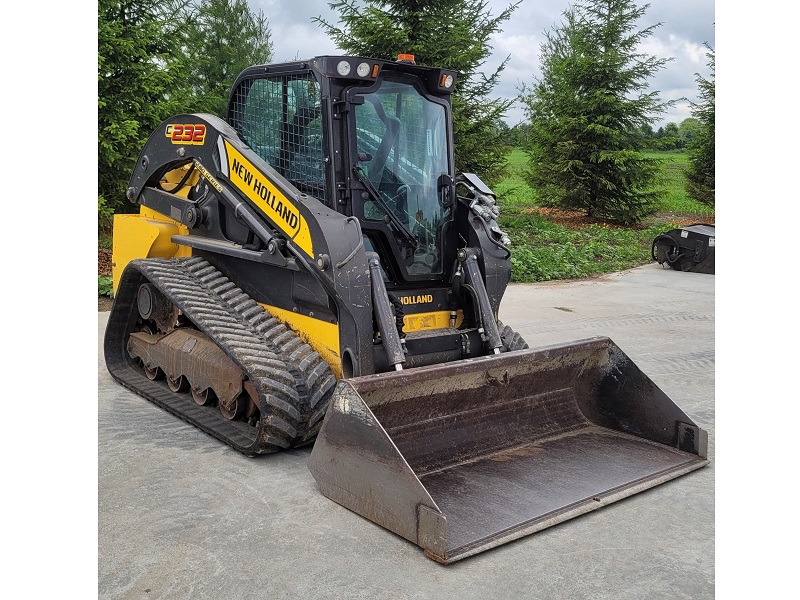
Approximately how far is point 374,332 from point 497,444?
91cm

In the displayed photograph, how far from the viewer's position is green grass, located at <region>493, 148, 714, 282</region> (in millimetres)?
12398

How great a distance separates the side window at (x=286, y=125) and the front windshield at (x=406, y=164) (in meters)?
0.28

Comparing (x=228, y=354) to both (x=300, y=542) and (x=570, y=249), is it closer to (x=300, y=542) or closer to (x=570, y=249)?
(x=300, y=542)

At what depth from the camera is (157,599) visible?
3.02 m

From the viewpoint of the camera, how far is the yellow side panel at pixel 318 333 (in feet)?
15.1

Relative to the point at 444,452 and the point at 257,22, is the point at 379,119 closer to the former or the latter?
the point at 444,452

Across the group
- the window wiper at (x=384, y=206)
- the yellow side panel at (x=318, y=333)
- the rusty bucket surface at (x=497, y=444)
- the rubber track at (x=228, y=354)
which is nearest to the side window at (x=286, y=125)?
the window wiper at (x=384, y=206)

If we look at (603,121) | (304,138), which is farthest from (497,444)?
(603,121)

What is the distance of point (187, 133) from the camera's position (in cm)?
568

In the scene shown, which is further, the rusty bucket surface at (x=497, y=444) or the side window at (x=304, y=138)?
the side window at (x=304, y=138)

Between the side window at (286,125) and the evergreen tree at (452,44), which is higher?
the evergreen tree at (452,44)

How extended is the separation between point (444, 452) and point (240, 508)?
1090mm

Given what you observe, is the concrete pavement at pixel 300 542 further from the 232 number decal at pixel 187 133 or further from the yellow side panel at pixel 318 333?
the 232 number decal at pixel 187 133

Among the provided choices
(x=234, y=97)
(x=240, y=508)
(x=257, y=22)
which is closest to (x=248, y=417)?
(x=240, y=508)
